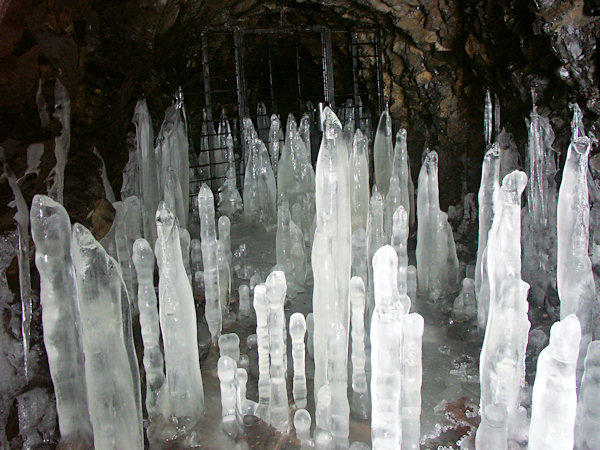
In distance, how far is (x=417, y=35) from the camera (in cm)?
678

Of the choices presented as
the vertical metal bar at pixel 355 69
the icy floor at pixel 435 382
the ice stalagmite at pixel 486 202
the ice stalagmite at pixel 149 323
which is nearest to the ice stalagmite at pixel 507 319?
the icy floor at pixel 435 382

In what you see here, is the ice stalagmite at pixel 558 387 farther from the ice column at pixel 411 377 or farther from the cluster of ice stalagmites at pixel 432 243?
the cluster of ice stalagmites at pixel 432 243

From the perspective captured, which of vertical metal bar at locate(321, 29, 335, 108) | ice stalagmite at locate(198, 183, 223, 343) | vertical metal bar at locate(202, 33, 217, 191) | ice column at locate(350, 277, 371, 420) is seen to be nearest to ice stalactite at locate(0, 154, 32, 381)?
ice stalagmite at locate(198, 183, 223, 343)

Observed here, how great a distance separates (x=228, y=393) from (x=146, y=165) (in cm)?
312

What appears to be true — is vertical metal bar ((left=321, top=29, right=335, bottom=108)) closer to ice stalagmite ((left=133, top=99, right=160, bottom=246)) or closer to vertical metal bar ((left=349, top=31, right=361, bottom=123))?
vertical metal bar ((left=349, top=31, right=361, bottom=123))

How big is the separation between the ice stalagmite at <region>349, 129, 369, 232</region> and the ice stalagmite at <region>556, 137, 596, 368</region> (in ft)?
5.96

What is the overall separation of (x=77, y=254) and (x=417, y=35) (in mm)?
5287

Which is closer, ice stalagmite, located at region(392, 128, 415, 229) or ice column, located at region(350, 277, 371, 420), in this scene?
ice column, located at region(350, 277, 371, 420)

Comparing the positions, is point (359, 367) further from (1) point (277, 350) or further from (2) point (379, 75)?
(2) point (379, 75)

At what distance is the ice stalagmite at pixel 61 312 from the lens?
99.9 inches

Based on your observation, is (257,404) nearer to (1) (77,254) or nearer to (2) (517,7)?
(1) (77,254)

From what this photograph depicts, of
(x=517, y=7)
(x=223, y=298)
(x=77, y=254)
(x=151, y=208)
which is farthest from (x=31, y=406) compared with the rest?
(x=517, y=7)

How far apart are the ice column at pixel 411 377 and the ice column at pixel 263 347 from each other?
79 centimetres

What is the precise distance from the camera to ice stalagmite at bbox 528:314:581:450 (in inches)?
81.4
